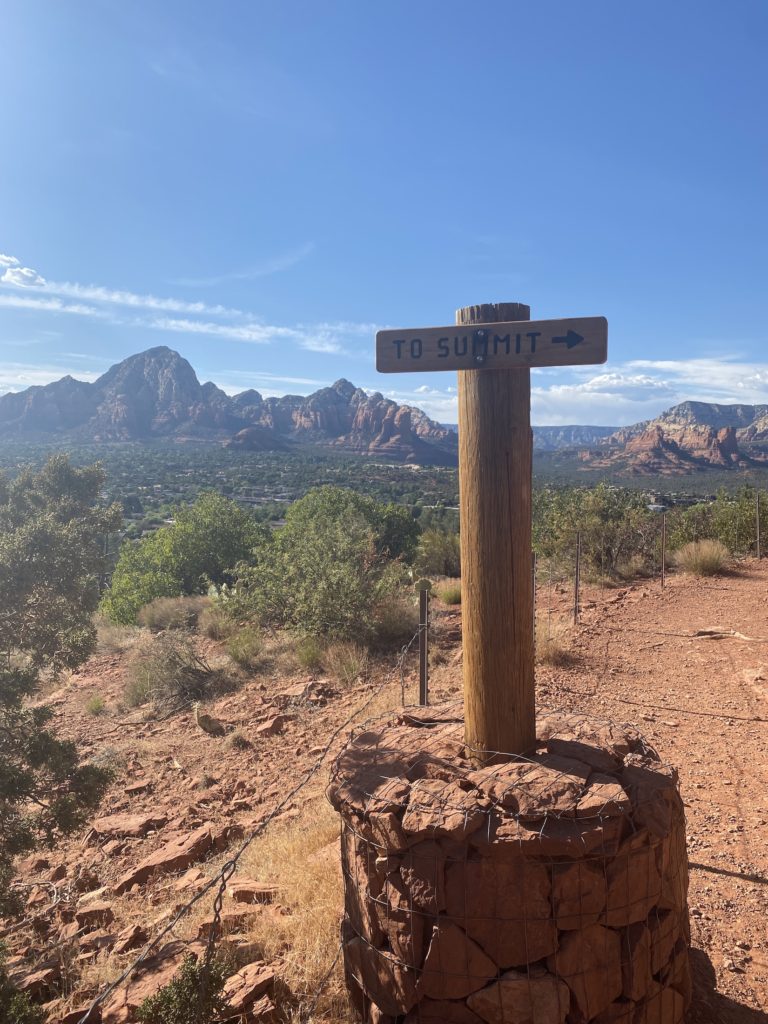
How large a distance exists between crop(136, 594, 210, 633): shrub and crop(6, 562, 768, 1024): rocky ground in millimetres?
3297

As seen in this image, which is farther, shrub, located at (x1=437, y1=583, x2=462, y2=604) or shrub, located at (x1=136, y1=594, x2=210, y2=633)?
shrub, located at (x1=136, y1=594, x2=210, y2=633)

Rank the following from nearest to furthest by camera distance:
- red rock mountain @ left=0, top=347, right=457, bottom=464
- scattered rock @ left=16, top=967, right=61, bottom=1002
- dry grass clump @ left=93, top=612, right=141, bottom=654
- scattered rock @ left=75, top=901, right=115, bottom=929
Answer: scattered rock @ left=16, top=967, right=61, bottom=1002
scattered rock @ left=75, top=901, right=115, bottom=929
dry grass clump @ left=93, top=612, right=141, bottom=654
red rock mountain @ left=0, top=347, right=457, bottom=464

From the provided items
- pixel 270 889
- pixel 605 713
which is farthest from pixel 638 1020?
pixel 605 713

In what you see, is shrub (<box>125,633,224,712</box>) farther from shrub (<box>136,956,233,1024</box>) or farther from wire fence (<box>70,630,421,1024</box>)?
shrub (<box>136,956,233,1024</box>)

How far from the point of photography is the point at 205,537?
19.2m

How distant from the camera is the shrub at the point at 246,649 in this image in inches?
428

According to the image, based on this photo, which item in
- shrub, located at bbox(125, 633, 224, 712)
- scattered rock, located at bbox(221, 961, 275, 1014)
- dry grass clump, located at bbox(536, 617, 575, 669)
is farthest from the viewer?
shrub, located at bbox(125, 633, 224, 712)

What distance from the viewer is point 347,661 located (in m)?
9.70

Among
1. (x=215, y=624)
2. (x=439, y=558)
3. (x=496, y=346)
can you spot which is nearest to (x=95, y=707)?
(x=215, y=624)

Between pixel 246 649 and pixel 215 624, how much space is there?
2894 mm

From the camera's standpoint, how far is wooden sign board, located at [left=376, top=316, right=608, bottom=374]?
2562mm

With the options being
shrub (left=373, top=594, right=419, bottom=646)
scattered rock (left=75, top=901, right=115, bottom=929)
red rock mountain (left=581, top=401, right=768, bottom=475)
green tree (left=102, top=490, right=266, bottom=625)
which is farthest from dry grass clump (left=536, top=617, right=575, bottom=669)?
red rock mountain (left=581, top=401, right=768, bottom=475)

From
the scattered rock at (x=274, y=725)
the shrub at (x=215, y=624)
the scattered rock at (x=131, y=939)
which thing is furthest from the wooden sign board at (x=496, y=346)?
the shrub at (x=215, y=624)

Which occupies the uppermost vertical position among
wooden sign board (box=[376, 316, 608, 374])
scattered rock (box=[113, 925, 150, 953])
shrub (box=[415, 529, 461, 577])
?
wooden sign board (box=[376, 316, 608, 374])
